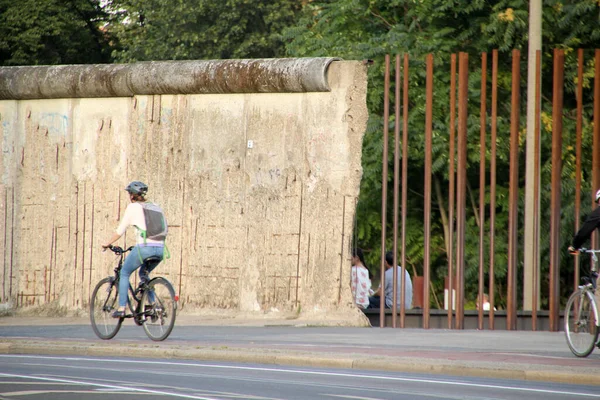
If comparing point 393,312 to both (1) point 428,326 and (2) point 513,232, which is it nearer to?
(1) point 428,326

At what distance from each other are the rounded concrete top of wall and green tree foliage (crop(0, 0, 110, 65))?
20.1 m

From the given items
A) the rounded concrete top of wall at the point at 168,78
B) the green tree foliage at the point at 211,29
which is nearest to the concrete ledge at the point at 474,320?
the rounded concrete top of wall at the point at 168,78

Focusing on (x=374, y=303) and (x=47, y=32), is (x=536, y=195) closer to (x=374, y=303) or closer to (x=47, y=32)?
(x=374, y=303)

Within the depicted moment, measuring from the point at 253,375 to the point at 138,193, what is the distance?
13.0 ft

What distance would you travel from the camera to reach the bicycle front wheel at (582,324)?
37.5 feet

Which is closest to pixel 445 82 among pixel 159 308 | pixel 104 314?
pixel 104 314

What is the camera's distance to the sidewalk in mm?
10391

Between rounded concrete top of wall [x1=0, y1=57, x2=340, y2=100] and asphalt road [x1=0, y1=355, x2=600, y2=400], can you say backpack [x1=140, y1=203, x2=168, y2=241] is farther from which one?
rounded concrete top of wall [x1=0, y1=57, x2=340, y2=100]

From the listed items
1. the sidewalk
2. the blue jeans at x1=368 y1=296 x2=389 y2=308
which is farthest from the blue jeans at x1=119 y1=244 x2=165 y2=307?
the blue jeans at x1=368 y1=296 x2=389 y2=308

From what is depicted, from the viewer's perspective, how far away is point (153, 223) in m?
13.2

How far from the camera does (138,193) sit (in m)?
13.2

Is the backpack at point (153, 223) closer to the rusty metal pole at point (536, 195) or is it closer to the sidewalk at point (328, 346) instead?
the sidewalk at point (328, 346)

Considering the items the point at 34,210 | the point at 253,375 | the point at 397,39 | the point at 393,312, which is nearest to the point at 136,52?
the point at 397,39

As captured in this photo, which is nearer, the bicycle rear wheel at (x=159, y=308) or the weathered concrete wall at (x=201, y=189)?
the bicycle rear wheel at (x=159, y=308)
